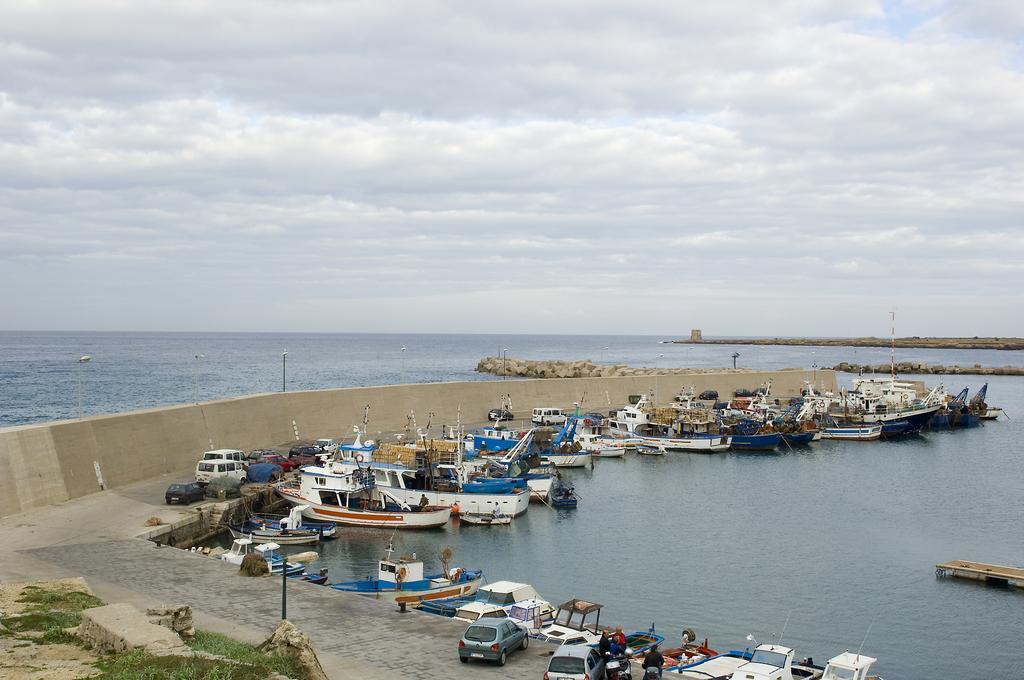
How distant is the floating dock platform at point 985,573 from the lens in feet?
103

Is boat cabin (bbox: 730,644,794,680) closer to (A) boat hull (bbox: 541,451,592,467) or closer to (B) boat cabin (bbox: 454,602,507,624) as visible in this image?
(B) boat cabin (bbox: 454,602,507,624)

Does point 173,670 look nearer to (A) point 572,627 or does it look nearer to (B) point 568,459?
(A) point 572,627

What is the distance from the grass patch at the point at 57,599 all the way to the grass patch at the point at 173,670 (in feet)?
17.2

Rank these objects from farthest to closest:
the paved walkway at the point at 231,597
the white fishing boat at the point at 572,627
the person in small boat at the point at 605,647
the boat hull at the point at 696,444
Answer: the boat hull at the point at 696,444 < the white fishing boat at the point at 572,627 < the paved walkway at the point at 231,597 < the person in small boat at the point at 605,647

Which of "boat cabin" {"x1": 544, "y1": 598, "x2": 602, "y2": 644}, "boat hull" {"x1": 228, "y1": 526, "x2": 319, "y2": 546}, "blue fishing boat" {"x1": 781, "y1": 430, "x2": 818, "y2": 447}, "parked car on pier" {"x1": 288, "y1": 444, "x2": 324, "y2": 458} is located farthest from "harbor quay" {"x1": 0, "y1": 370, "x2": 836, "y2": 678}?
"blue fishing boat" {"x1": 781, "y1": 430, "x2": 818, "y2": 447}

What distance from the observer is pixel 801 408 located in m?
77.4

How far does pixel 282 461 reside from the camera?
43500 mm

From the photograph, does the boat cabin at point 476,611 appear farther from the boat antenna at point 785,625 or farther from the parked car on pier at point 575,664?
the boat antenna at point 785,625

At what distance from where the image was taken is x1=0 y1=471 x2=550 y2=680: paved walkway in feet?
60.2

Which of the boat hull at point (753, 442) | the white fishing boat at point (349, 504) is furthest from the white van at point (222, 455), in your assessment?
the boat hull at point (753, 442)

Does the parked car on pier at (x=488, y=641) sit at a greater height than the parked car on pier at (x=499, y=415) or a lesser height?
lesser

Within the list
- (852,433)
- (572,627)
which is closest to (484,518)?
(572,627)

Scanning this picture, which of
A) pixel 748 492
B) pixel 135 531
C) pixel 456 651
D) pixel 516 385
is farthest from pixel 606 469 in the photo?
pixel 456 651

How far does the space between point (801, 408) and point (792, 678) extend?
194ft
